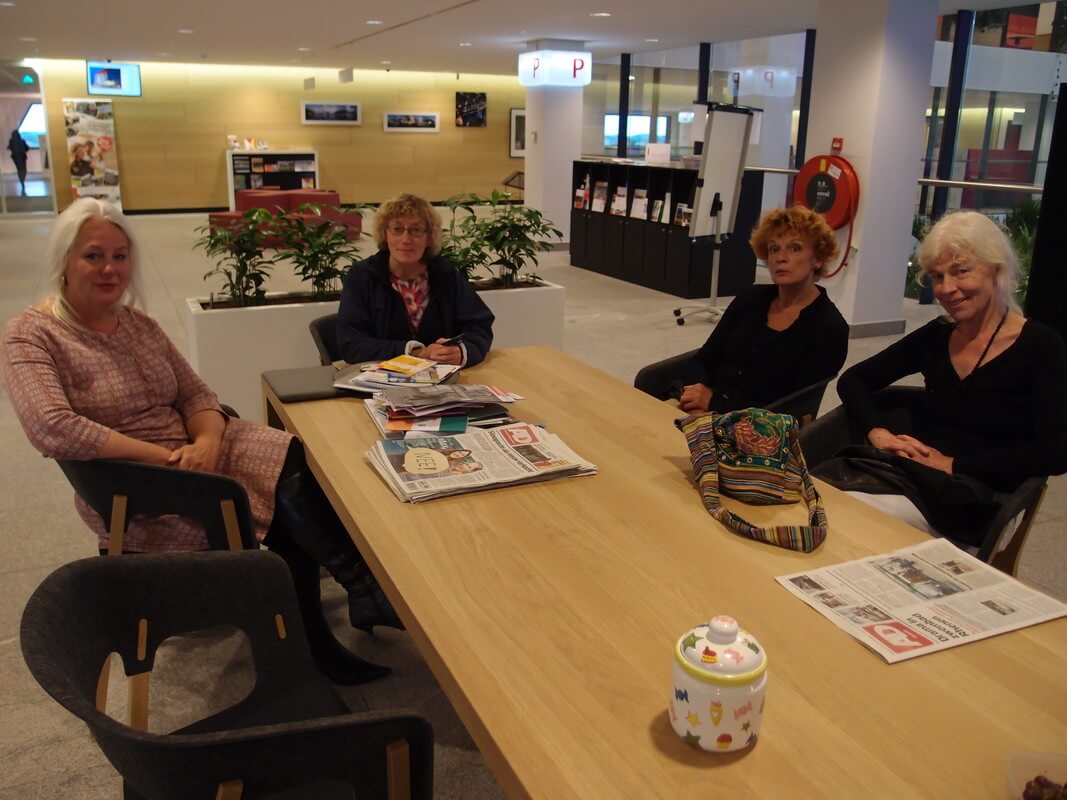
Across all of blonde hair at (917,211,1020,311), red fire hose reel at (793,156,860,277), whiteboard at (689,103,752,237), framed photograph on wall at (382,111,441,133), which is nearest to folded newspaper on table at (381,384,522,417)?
blonde hair at (917,211,1020,311)

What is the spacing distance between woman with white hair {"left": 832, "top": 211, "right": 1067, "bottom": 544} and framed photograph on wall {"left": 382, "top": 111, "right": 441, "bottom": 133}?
55.1 ft

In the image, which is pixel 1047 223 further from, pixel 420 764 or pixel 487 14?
pixel 487 14

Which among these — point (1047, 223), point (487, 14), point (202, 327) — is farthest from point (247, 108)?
point (1047, 223)

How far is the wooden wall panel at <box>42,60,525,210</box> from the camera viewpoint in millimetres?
15922

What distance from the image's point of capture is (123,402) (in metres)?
2.31

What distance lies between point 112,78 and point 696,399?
Result: 15.5 meters

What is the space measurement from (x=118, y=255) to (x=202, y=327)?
1.95 meters

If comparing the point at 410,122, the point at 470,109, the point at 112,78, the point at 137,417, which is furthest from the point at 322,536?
the point at 470,109

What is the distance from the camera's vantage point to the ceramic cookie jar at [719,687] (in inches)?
42.2

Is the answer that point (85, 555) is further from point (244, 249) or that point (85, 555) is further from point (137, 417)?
point (244, 249)

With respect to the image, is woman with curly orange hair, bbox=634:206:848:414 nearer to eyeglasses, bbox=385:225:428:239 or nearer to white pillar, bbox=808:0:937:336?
eyeglasses, bbox=385:225:428:239

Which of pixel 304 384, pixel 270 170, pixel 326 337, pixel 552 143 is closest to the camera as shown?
pixel 304 384

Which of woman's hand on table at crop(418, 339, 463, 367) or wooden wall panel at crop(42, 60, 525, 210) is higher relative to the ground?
wooden wall panel at crop(42, 60, 525, 210)

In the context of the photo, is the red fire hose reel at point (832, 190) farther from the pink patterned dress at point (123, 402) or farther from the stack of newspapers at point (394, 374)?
the pink patterned dress at point (123, 402)
